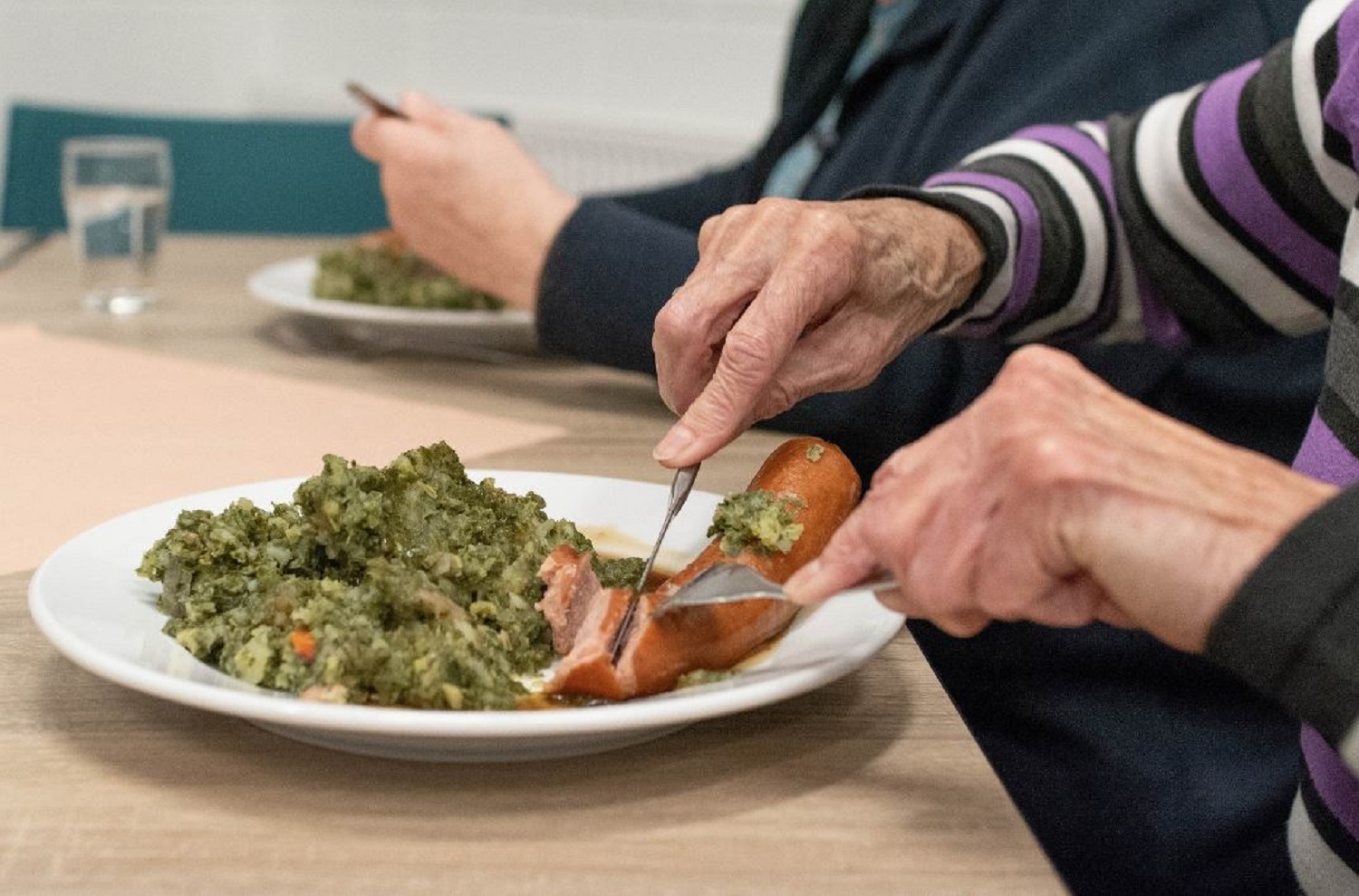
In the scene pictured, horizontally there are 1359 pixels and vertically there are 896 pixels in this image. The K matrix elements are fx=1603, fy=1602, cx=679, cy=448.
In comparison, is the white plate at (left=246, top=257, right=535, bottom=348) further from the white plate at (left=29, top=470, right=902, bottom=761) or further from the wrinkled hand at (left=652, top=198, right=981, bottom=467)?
the white plate at (left=29, top=470, right=902, bottom=761)

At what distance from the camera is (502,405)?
1431 mm

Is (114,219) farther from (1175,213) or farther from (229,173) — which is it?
(1175,213)

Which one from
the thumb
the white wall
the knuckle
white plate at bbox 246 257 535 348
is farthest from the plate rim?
the white wall

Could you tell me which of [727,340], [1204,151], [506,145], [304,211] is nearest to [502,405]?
[506,145]

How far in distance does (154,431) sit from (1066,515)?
2.90ft

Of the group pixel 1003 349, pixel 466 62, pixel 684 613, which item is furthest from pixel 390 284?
pixel 466 62

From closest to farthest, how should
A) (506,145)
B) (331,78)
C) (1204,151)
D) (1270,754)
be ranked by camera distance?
1. (1270,754)
2. (1204,151)
3. (506,145)
4. (331,78)

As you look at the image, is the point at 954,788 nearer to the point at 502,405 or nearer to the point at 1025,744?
the point at 1025,744

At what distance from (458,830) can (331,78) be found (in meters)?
4.12

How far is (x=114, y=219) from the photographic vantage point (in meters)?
1.80

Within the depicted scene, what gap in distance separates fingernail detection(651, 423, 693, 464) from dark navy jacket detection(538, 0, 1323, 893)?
1.37 feet

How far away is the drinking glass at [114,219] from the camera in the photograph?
1790mm

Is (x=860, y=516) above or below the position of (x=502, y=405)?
above

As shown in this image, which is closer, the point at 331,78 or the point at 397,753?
the point at 397,753
